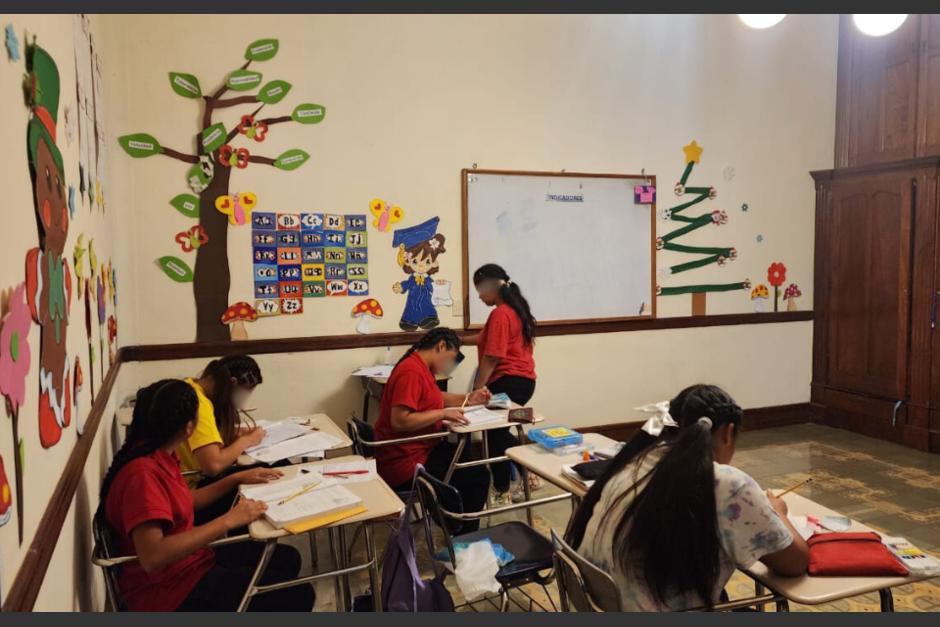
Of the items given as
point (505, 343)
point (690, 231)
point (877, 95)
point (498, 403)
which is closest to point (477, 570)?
point (498, 403)

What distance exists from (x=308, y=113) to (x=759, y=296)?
3.78 m

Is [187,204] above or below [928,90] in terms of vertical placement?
below

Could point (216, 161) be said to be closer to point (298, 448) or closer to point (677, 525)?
point (298, 448)

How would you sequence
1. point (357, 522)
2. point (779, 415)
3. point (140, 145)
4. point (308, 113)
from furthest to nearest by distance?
point (779, 415)
point (308, 113)
point (140, 145)
point (357, 522)

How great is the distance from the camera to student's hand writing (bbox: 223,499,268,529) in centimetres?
191

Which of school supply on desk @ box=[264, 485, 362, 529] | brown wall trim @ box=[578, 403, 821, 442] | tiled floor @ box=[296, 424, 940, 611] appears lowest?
tiled floor @ box=[296, 424, 940, 611]

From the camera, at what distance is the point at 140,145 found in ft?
12.3

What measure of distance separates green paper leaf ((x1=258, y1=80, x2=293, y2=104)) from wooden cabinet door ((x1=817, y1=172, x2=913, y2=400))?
14.2 ft

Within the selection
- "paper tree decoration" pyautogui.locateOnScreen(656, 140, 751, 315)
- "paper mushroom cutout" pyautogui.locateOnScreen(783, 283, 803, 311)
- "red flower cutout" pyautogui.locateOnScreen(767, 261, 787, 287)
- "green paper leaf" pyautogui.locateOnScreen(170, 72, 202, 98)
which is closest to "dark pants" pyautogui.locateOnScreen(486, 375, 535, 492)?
"paper tree decoration" pyautogui.locateOnScreen(656, 140, 751, 315)

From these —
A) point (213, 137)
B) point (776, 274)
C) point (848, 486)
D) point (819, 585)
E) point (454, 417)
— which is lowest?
point (848, 486)

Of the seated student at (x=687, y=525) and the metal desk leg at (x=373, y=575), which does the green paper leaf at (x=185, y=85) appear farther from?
the seated student at (x=687, y=525)

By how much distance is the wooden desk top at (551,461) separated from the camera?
7.52ft

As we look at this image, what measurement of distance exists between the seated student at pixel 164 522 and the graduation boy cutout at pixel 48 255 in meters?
0.24

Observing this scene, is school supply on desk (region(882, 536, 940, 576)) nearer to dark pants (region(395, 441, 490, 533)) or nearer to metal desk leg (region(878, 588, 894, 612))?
metal desk leg (region(878, 588, 894, 612))
